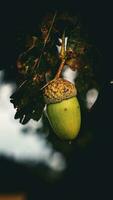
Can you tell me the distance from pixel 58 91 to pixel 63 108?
9 centimetres

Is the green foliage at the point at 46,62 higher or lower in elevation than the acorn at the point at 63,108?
higher

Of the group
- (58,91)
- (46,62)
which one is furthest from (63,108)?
(46,62)

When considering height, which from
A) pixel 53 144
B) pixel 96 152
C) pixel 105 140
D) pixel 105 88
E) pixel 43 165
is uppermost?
pixel 105 88

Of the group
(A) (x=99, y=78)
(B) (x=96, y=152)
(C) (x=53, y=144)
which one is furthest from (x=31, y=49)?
(C) (x=53, y=144)

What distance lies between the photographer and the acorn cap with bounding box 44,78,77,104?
2.06m

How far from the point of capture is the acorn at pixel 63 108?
2021mm

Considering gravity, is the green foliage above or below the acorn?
above

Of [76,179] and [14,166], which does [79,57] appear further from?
[14,166]

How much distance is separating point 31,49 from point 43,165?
463 inches

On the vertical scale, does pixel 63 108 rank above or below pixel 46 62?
below

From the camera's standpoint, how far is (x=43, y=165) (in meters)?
13.8

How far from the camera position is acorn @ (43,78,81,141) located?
6.63ft

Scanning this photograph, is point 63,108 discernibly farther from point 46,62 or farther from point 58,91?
point 46,62

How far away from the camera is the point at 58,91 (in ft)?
6.97
